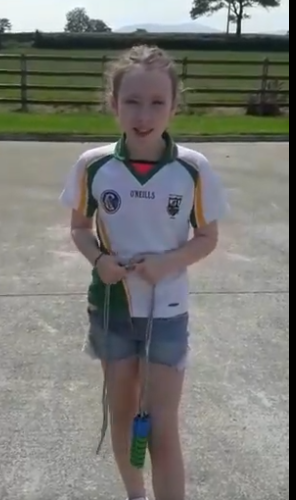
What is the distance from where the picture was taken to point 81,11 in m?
1.70

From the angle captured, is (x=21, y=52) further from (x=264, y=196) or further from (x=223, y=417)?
(x=264, y=196)

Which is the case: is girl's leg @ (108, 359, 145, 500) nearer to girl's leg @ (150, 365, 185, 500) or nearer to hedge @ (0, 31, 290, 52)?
girl's leg @ (150, 365, 185, 500)

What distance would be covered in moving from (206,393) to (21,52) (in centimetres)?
110

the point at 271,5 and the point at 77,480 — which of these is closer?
the point at 271,5

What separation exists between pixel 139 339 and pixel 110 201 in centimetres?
25

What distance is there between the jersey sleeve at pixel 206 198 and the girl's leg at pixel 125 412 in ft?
0.95

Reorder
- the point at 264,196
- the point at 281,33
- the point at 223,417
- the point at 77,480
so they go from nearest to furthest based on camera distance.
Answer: the point at 281,33, the point at 77,480, the point at 223,417, the point at 264,196

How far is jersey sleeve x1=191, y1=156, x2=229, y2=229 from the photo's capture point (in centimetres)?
154

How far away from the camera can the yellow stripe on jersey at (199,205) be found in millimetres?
1536

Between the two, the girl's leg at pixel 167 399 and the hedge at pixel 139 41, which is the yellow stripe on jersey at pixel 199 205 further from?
the hedge at pixel 139 41

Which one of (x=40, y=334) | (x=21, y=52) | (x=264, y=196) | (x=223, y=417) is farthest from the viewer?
(x=264, y=196)

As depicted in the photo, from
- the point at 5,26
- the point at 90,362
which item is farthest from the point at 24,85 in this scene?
the point at 90,362

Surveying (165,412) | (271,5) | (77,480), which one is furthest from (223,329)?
(271,5)

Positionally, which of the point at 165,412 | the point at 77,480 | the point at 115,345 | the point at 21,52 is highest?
the point at 21,52
